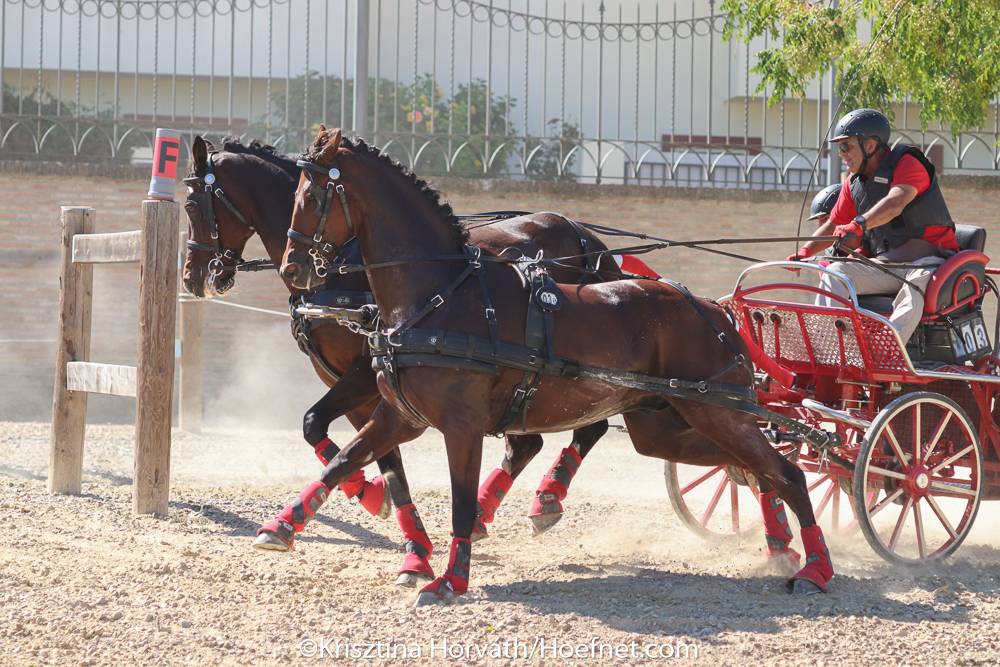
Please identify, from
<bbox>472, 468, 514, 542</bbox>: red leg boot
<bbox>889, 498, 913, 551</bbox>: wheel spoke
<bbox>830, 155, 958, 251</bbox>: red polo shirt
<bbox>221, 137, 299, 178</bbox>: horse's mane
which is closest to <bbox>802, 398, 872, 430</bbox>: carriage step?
<bbox>889, 498, 913, 551</bbox>: wheel spoke

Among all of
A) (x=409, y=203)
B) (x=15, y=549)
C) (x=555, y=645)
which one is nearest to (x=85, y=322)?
(x=15, y=549)

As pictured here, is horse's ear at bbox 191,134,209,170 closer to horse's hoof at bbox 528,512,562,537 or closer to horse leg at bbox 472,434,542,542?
horse leg at bbox 472,434,542,542

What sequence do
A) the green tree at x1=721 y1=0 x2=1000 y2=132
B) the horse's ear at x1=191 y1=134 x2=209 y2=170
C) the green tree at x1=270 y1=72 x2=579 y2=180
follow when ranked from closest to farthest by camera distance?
the horse's ear at x1=191 y1=134 x2=209 y2=170, the green tree at x1=721 y1=0 x2=1000 y2=132, the green tree at x1=270 y1=72 x2=579 y2=180

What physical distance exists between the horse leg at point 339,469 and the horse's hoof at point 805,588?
1779 mm

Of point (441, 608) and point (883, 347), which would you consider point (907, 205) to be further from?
point (441, 608)

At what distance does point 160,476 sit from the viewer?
22.3 ft

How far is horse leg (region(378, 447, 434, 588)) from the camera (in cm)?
515

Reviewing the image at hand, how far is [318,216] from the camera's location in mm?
4891

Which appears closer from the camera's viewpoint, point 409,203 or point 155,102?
point 409,203

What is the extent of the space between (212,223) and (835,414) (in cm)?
343

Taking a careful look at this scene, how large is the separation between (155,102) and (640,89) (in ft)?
16.8

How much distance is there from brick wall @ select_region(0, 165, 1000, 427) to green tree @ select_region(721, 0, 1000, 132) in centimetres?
184

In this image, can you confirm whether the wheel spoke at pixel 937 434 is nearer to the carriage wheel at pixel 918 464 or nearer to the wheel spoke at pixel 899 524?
the carriage wheel at pixel 918 464

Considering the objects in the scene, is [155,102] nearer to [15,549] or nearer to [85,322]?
[85,322]
